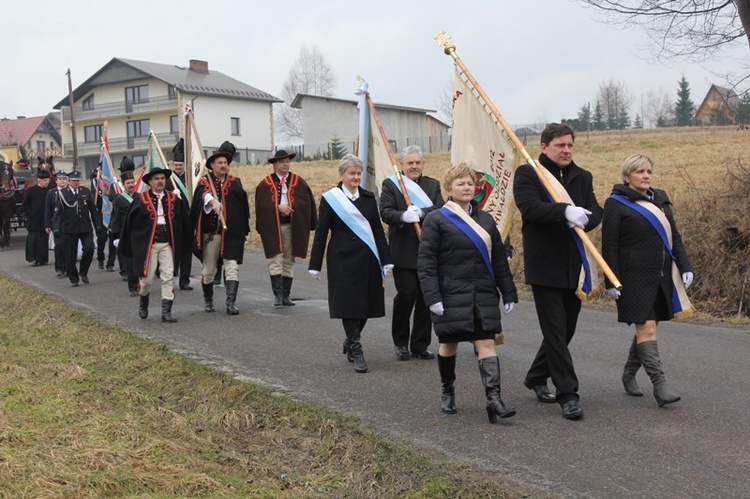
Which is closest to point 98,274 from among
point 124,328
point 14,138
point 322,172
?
point 124,328

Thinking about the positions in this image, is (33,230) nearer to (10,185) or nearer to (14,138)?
(10,185)

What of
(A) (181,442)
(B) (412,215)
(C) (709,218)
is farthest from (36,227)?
(A) (181,442)

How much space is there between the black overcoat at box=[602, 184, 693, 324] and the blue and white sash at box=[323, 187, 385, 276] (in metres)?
2.31

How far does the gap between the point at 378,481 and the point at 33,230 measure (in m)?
14.7

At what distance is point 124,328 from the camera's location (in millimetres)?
9805

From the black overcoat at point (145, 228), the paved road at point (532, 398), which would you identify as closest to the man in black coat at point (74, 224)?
the paved road at point (532, 398)

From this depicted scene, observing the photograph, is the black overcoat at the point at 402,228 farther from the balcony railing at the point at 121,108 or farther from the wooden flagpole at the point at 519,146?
the balcony railing at the point at 121,108

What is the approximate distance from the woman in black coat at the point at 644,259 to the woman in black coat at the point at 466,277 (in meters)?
0.92

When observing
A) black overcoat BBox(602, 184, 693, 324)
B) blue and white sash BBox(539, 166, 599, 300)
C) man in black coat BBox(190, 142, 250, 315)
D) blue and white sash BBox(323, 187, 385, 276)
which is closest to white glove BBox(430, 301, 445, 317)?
blue and white sash BBox(539, 166, 599, 300)

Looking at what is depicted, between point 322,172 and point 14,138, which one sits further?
point 14,138

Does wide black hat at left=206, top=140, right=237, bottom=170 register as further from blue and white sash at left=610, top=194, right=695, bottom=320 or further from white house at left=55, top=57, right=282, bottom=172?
white house at left=55, top=57, right=282, bottom=172

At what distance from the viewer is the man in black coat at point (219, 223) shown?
35.6ft

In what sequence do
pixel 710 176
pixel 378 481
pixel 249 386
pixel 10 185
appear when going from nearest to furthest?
pixel 378 481 < pixel 249 386 < pixel 710 176 < pixel 10 185

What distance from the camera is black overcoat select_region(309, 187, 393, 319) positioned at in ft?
25.2
